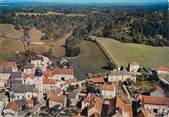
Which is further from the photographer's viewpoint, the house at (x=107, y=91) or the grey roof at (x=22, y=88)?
the grey roof at (x=22, y=88)

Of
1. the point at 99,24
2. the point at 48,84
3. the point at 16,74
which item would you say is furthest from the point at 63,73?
the point at 99,24

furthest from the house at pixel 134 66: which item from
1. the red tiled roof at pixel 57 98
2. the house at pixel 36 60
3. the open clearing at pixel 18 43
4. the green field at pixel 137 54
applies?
the red tiled roof at pixel 57 98

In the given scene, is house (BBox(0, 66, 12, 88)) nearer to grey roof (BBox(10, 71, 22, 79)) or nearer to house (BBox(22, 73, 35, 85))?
grey roof (BBox(10, 71, 22, 79))

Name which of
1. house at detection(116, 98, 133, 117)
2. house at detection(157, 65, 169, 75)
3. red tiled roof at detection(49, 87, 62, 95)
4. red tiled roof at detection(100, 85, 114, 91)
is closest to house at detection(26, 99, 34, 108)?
red tiled roof at detection(49, 87, 62, 95)

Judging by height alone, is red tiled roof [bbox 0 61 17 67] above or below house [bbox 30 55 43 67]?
above

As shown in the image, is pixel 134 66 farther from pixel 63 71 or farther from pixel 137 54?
pixel 63 71

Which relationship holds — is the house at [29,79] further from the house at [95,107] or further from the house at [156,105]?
the house at [156,105]

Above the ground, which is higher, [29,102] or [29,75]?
[29,75]
